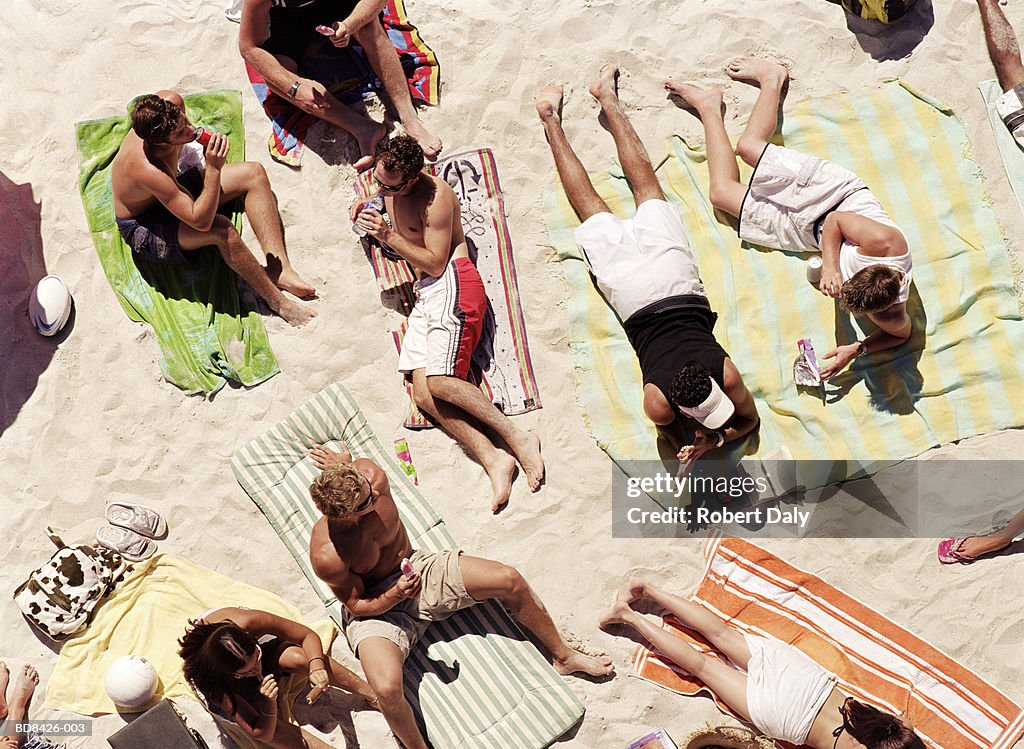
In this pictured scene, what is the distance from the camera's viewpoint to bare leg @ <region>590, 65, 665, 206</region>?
5.79 meters

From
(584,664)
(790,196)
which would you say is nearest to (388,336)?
(584,664)

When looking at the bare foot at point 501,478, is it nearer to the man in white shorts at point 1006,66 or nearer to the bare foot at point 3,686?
the bare foot at point 3,686

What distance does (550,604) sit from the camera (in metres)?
5.50

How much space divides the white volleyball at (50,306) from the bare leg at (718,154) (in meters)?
4.16

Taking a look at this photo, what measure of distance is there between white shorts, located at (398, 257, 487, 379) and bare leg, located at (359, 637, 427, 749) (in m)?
1.59

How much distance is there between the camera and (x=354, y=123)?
6.16 m

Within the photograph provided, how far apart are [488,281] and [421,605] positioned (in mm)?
2022

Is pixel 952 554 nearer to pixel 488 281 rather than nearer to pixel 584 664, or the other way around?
pixel 584 664

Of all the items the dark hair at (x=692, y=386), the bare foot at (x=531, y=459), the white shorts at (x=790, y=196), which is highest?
the white shorts at (x=790, y=196)

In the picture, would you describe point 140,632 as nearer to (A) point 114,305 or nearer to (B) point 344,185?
(A) point 114,305

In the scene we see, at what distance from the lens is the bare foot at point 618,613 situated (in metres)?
5.38

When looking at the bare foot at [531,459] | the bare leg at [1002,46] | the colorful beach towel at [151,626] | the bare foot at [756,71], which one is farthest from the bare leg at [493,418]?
the bare leg at [1002,46]

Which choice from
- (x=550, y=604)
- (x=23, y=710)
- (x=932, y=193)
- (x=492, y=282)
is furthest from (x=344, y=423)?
(x=932, y=193)

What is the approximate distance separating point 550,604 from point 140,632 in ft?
7.98
